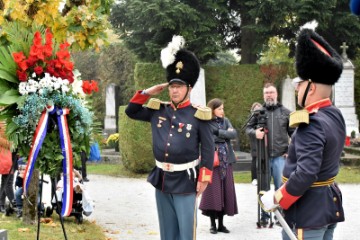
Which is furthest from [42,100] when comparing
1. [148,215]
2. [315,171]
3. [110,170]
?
[110,170]

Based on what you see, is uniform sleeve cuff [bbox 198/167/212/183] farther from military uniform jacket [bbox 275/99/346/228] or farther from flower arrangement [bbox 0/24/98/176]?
military uniform jacket [bbox 275/99/346/228]

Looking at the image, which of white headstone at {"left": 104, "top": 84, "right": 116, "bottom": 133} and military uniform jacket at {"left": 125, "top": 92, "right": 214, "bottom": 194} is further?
white headstone at {"left": 104, "top": 84, "right": 116, "bottom": 133}

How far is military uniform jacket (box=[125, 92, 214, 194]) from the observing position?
19.4 feet

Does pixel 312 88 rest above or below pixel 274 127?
above

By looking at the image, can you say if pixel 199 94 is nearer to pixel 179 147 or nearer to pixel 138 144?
pixel 138 144

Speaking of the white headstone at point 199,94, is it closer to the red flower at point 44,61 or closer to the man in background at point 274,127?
the man in background at point 274,127

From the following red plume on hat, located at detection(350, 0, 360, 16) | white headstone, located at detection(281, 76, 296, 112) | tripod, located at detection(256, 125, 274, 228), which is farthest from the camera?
white headstone, located at detection(281, 76, 296, 112)

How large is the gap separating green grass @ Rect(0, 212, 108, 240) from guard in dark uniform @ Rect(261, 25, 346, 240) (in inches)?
153

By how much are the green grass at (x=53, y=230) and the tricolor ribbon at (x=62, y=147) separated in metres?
1.91

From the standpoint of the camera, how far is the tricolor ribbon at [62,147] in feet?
19.0

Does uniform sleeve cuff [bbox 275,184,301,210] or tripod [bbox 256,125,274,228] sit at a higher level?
uniform sleeve cuff [bbox 275,184,301,210]

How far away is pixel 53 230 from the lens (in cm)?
832

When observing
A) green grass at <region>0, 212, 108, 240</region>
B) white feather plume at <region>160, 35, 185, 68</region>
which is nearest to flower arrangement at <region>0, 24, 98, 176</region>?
white feather plume at <region>160, 35, 185, 68</region>

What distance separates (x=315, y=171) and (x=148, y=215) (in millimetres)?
6382
